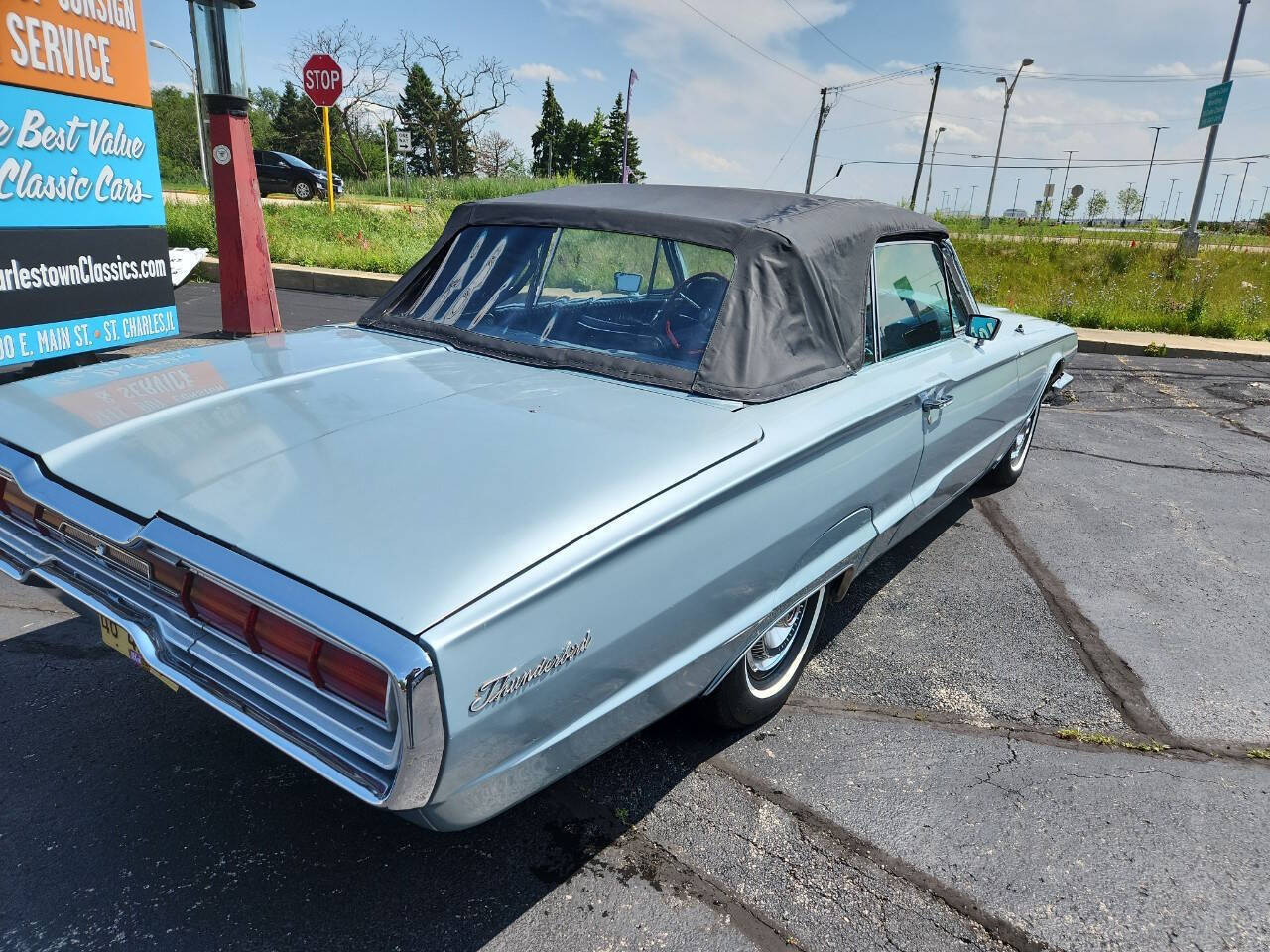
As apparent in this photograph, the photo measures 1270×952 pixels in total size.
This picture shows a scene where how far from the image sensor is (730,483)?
207cm

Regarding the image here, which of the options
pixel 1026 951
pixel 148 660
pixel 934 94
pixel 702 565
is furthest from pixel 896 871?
pixel 934 94

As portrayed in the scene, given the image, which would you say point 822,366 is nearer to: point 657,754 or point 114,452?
point 657,754

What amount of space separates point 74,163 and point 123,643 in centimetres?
489

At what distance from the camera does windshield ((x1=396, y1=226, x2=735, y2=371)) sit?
2.78m

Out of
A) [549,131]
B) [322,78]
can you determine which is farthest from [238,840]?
[549,131]

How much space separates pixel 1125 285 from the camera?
14227mm

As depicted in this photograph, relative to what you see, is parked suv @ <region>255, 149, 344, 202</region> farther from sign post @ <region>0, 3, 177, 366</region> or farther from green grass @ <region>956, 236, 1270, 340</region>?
sign post @ <region>0, 3, 177, 366</region>

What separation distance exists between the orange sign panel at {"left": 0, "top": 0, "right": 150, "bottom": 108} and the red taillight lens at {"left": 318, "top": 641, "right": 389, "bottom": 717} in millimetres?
5359

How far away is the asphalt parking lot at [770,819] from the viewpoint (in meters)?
2.03

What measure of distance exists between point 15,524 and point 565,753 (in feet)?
5.16

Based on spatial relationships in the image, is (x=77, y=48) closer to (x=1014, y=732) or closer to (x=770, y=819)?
(x=770, y=819)

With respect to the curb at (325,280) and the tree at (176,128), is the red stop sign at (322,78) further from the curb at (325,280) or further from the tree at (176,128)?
the tree at (176,128)

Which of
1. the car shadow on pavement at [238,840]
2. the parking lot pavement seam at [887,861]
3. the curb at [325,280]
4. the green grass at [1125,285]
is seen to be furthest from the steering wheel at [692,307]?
the green grass at [1125,285]

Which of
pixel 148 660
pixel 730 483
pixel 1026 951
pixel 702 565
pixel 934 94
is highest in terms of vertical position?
pixel 934 94
